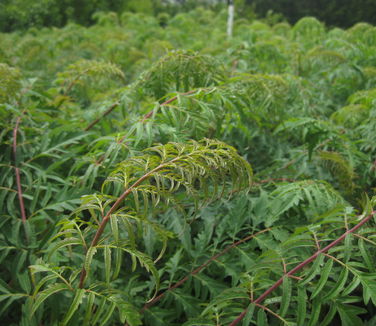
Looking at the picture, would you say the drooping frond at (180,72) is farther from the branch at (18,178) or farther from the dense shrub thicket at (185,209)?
the branch at (18,178)

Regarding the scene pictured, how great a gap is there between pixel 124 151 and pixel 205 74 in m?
0.60

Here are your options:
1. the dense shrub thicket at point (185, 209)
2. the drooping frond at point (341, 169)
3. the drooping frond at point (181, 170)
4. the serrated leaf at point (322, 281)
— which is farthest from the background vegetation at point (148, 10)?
the serrated leaf at point (322, 281)

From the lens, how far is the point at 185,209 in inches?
63.2

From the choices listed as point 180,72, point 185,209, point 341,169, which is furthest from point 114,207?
point 341,169

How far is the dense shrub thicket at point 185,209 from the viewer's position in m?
1.00

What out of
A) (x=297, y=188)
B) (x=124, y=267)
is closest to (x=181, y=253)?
(x=124, y=267)

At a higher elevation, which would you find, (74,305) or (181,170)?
(181,170)

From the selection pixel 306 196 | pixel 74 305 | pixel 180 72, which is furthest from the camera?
pixel 180 72

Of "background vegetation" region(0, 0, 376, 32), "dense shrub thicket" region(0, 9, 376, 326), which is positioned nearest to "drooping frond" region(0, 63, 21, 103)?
"dense shrub thicket" region(0, 9, 376, 326)

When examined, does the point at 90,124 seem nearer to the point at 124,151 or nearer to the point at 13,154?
the point at 13,154

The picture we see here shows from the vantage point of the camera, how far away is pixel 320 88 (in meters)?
2.68

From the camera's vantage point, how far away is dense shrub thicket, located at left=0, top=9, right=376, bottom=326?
100 centimetres

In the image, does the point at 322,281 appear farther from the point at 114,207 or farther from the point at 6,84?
the point at 6,84

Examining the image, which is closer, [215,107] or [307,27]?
[215,107]
